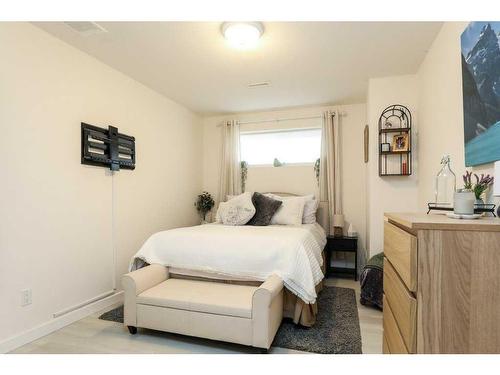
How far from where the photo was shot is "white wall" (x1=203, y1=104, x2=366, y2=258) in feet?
13.3

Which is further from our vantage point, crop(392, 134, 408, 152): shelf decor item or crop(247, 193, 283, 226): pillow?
crop(247, 193, 283, 226): pillow

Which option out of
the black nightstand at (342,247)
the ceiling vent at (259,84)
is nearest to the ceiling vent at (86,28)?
the ceiling vent at (259,84)

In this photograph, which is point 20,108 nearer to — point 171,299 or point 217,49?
point 217,49

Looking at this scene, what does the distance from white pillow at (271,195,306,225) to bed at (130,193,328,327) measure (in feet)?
3.04

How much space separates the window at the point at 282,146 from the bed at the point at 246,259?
1.98 meters

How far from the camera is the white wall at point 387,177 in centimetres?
308

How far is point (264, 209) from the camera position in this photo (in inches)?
144

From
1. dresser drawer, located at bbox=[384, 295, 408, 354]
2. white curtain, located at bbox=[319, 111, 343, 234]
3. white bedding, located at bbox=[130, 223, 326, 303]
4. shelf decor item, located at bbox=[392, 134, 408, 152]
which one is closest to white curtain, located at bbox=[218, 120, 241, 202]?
white curtain, located at bbox=[319, 111, 343, 234]

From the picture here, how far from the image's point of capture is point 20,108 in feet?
6.89

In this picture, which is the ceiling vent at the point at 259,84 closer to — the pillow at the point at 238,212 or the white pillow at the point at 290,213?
the pillow at the point at 238,212

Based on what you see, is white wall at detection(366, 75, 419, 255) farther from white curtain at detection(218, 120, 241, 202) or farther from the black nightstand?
white curtain at detection(218, 120, 241, 202)
